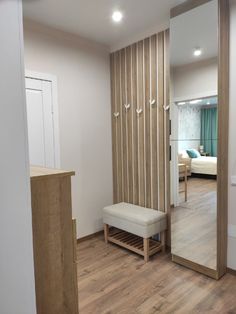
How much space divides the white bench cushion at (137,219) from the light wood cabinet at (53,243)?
4.72 feet

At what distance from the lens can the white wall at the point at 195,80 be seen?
2273 mm

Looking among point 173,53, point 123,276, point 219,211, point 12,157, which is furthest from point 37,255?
point 173,53

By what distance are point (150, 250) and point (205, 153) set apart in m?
1.33

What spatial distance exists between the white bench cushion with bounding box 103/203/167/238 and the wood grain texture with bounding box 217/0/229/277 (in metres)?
0.71

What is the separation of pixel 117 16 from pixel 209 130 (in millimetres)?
1613

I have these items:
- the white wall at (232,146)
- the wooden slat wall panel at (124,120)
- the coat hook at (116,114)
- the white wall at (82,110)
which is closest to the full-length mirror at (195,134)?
the white wall at (232,146)

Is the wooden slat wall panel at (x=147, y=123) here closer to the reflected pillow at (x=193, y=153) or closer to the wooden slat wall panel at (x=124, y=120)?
the wooden slat wall panel at (x=124, y=120)

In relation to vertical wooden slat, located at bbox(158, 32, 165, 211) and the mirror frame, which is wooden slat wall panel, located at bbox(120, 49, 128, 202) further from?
the mirror frame

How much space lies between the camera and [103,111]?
342 cm

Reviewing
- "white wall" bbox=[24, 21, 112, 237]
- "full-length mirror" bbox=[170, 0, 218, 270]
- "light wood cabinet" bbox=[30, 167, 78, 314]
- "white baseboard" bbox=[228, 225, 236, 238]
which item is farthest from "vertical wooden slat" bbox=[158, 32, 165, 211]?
"light wood cabinet" bbox=[30, 167, 78, 314]

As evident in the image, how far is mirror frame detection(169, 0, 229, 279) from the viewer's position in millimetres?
→ 2178

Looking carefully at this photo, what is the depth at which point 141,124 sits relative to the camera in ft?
10.2

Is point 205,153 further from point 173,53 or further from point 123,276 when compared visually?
point 123,276

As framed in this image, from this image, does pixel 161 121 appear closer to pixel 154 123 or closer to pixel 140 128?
pixel 154 123
